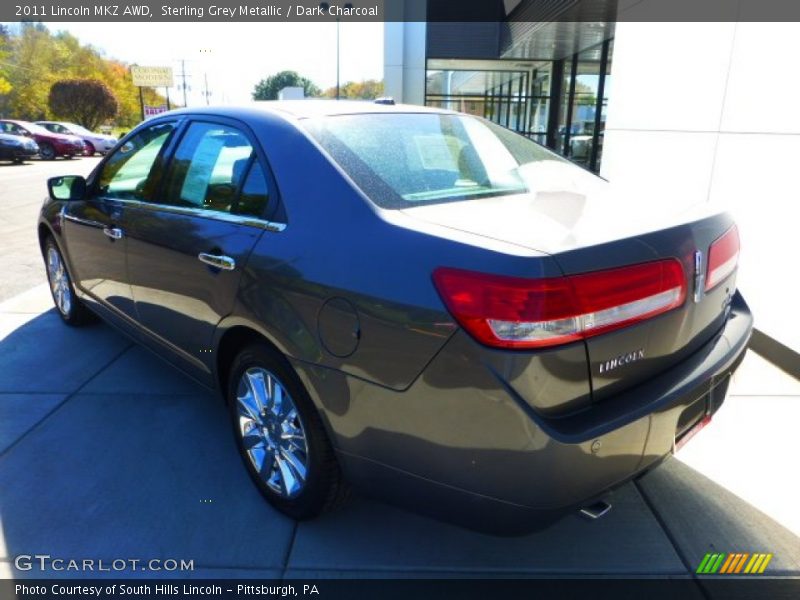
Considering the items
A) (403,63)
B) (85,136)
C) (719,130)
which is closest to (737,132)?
(719,130)

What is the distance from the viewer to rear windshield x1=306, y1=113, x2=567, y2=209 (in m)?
2.33

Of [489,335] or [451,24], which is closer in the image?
[489,335]

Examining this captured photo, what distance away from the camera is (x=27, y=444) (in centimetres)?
326

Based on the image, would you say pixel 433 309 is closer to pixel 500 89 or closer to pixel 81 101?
pixel 500 89

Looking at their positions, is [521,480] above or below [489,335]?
below

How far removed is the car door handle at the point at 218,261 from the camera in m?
2.58

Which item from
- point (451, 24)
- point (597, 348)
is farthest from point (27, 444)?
point (451, 24)

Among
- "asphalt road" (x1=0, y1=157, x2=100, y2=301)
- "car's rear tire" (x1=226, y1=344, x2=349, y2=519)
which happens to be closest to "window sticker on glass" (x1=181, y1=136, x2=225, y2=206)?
"car's rear tire" (x1=226, y1=344, x2=349, y2=519)

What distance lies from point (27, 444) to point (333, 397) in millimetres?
2057

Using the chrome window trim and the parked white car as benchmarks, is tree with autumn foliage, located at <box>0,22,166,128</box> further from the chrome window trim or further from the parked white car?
the chrome window trim

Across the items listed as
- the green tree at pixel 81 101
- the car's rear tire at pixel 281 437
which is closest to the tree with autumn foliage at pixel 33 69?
the green tree at pixel 81 101

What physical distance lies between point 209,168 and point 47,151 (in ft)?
91.3

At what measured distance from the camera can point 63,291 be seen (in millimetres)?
4875

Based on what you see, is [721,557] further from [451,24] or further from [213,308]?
[451,24]
